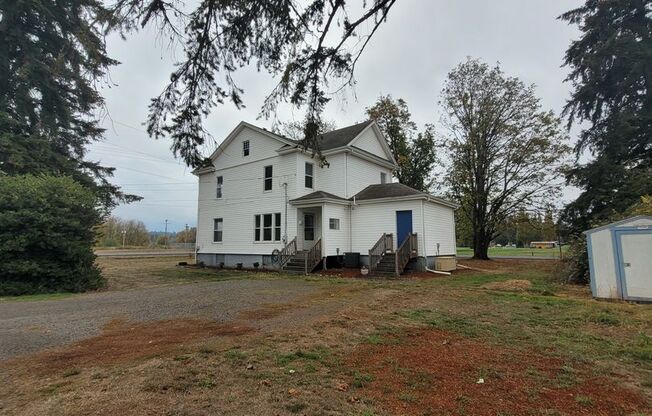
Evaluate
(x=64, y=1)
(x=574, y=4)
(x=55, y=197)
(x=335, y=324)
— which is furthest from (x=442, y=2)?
(x=574, y=4)

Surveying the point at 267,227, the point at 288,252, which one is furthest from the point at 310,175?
the point at 288,252

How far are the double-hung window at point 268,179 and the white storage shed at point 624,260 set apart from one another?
49.9ft

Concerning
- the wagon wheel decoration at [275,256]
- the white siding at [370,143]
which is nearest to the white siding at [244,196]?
the wagon wheel decoration at [275,256]

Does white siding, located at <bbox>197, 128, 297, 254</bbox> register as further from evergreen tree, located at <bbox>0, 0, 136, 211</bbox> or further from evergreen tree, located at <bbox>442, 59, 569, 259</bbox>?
evergreen tree, located at <bbox>442, 59, 569, 259</bbox>

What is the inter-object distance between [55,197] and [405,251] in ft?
44.9

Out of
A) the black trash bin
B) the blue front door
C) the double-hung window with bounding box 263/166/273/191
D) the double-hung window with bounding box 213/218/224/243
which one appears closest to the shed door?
the blue front door

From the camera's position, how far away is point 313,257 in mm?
16625

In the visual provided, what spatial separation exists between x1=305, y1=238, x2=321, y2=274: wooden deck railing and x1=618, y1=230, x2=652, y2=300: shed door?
11.5 metres

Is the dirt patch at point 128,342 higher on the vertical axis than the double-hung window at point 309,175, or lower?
lower

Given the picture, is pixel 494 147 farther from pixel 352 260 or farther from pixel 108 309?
pixel 108 309

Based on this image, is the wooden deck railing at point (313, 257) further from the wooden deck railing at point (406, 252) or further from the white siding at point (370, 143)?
the white siding at point (370, 143)

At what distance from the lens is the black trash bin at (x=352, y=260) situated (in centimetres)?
1733

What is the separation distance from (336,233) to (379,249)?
2.61 meters

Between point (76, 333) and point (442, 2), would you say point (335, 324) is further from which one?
point (442, 2)
